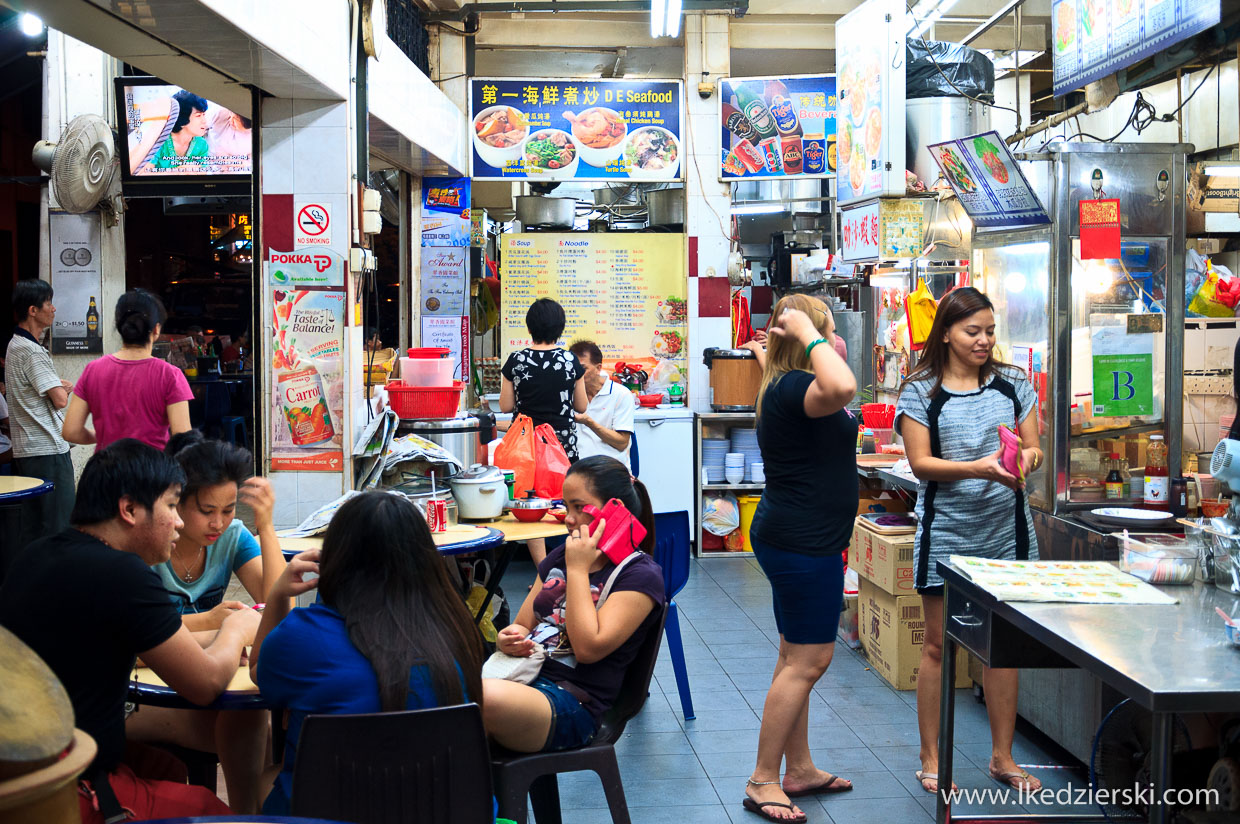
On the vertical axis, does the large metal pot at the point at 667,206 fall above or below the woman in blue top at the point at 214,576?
above

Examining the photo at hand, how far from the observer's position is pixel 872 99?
6.24m

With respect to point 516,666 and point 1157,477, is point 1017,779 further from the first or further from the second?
point 516,666

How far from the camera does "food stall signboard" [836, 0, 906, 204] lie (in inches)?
236

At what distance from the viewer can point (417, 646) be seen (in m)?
2.26

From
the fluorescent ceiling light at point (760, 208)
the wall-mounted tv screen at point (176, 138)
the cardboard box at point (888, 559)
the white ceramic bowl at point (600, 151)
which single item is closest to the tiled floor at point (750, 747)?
the cardboard box at point (888, 559)

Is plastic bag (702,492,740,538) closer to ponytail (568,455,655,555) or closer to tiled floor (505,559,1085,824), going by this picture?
tiled floor (505,559,1085,824)

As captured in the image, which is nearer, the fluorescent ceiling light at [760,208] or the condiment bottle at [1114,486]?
the condiment bottle at [1114,486]

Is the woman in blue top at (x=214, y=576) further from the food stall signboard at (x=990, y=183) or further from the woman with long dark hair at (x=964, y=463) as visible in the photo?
the food stall signboard at (x=990, y=183)

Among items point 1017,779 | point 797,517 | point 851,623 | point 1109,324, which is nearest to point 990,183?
point 1109,324

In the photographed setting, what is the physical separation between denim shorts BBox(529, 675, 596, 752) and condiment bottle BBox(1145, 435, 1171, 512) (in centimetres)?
255

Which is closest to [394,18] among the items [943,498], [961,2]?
[961,2]

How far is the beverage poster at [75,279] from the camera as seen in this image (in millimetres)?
7840

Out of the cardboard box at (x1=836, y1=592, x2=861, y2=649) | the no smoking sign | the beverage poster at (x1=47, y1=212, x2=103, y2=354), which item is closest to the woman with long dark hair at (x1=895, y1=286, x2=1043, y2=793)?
the cardboard box at (x1=836, y1=592, x2=861, y2=649)

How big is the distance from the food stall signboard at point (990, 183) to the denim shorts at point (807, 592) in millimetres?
1701
